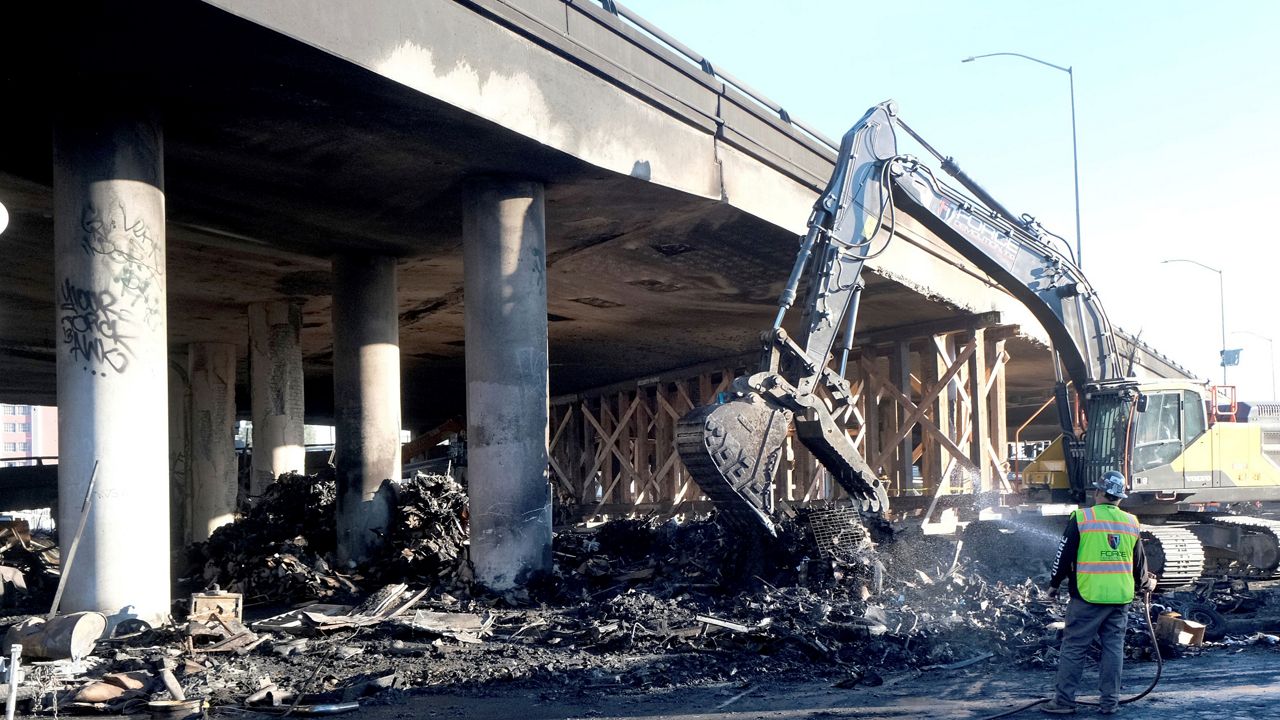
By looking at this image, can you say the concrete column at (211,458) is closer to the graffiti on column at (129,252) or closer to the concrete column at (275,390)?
the concrete column at (275,390)

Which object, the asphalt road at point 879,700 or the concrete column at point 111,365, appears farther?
the concrete column at point 111,365

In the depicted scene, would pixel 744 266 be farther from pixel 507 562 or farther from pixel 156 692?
pixel 156 692

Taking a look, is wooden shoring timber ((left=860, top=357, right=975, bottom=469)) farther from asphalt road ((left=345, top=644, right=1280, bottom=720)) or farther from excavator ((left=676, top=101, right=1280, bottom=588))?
asphalt road ((left=345, top=644, right=1280, bottom=720))

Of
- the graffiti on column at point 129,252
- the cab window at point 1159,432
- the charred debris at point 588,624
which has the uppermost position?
the graffiti on column at point 129,252

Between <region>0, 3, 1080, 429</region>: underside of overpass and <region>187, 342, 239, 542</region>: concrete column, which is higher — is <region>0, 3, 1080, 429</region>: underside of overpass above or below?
above

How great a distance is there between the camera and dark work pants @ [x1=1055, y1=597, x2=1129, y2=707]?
7.81 metres

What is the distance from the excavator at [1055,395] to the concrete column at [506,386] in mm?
2864

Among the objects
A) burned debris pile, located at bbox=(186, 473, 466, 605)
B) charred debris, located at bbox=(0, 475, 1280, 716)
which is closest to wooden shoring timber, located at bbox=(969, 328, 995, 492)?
charred debris, located at bbox=(0, 475, 1280, 716)

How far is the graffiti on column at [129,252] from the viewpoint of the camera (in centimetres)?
1045

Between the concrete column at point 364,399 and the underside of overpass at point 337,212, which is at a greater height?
the underside of overpass at point 337,212

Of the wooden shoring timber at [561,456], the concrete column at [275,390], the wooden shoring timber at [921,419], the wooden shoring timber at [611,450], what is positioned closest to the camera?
the concrete column at [275,390]

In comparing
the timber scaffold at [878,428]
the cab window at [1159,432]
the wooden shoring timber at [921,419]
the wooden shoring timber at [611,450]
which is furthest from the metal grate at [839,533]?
the wooden shoring timber at [611,450]

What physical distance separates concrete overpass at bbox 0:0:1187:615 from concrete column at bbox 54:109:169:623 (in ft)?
0.08

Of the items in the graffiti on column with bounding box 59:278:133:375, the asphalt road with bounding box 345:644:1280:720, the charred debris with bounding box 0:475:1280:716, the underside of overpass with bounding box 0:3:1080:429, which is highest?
the underside of overpass with bounding box 0:3:1080:429
